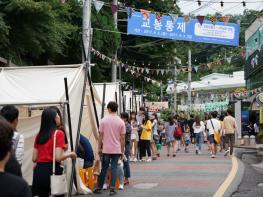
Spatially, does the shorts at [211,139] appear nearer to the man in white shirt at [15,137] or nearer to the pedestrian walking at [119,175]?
the pedestrian walking at [119,175]

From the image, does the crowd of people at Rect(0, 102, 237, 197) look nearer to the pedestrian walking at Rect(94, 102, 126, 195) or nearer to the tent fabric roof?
the pedestrian walking at Rect(94, 102, 126, 195)

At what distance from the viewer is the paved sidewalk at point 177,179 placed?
10.9m

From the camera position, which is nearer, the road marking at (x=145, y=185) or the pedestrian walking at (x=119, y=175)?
the pedestrian walking at (x=119, y=175)

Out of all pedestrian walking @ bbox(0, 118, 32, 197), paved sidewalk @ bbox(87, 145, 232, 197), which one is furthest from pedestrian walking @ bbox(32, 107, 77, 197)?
paved sidewalk @ bbox(87, 145, 232, 197)

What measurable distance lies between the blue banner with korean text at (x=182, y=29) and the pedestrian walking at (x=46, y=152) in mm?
18282

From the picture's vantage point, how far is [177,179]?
13156mm

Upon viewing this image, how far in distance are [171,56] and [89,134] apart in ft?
79.6

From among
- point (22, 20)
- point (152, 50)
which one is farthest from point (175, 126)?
point (152, 50)

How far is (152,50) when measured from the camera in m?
36.4

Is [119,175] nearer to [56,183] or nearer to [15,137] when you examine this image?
[56,183]

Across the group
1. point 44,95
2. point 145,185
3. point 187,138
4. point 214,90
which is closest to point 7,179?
point 44,95

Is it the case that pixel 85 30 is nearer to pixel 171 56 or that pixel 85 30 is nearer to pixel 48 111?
pixel 48 111

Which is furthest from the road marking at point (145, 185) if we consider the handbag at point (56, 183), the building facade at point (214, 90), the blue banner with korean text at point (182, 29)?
the building facade at point (214, 90)

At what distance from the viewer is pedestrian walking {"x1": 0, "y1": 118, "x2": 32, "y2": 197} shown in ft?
10.7
